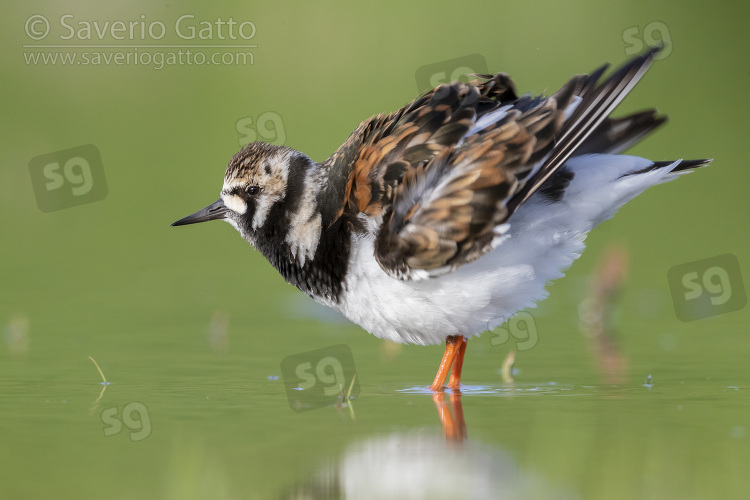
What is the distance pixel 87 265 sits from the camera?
1255cm

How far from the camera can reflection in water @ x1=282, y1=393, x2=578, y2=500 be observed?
478cm

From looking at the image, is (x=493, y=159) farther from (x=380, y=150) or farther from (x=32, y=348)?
(x=32, y=348)

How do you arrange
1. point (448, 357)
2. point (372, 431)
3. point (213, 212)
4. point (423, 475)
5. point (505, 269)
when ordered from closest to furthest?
point (423, 475)
point (372, 431)
point (505, 269)
point (448, 357)
point (213, 212)

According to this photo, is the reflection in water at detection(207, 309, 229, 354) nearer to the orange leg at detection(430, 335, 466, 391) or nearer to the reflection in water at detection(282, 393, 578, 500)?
the orange leg at detection(430, 335, 466, 391)

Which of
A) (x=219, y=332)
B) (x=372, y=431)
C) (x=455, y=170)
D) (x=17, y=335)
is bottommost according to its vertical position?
(x=372, y=431)

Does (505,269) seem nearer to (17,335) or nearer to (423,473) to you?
(423,473)

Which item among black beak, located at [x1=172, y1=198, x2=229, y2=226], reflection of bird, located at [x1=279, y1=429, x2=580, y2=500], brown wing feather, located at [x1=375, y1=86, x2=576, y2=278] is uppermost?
black beak, located at [x1=172, y1=198, x2=229, y2=226]

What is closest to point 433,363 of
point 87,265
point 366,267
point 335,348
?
point 335,348

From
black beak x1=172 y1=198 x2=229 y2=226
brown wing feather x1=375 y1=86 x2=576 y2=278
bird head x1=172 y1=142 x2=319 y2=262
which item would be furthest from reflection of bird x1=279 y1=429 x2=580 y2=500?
black beak x1=172 y1=198 x2=229 y2=226

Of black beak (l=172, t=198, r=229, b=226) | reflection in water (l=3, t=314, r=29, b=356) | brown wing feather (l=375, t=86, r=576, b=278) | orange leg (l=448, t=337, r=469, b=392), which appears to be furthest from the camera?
reflection in water (l=3, t=314, r=29, b=356)

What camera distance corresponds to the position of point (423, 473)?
201 inches

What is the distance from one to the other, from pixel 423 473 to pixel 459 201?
7.12 ft

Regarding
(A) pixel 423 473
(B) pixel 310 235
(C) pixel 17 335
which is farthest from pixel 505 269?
(C) pixel 17 335

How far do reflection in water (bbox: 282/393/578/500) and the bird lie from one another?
132 cm
